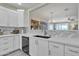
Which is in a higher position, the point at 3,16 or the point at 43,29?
the point at 3,16

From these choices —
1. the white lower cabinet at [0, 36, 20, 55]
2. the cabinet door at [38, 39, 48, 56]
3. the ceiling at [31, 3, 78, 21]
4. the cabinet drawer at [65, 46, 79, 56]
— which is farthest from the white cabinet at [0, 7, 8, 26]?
the cabinet drawer at [65, 46, 79, 56]

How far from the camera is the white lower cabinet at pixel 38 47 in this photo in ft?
6.81

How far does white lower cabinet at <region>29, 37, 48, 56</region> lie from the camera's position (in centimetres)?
208

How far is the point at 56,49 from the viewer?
1772 mm

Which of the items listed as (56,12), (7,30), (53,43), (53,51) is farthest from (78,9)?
(7,30)

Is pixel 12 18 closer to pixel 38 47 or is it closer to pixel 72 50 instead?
pixel 38 47

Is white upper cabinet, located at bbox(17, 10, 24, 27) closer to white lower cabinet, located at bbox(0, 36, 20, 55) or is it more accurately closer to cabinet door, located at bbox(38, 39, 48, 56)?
white lower cabinet, located at bbox(0, 36, 20, 55)

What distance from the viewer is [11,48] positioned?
10.4 feet

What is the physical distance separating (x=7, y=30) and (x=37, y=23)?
150cm

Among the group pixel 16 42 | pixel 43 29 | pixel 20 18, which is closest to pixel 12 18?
pixel 20 18

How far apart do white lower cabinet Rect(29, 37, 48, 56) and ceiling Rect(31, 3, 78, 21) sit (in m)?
1.00

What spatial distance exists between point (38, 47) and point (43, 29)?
1.04m

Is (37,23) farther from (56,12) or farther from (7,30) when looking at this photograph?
(7,30)

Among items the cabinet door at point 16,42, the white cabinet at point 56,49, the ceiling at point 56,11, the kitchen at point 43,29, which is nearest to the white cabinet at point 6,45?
the kitchen at point 43,29
